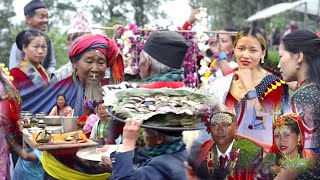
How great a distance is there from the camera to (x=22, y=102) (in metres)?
5.62

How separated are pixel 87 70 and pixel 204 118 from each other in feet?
4.72

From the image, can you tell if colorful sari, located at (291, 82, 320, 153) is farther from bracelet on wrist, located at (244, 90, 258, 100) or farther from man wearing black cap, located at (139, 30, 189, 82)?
man wearing black cap, located at (139, 30, 189, 82)

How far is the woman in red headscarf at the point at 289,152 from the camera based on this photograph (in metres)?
4.35

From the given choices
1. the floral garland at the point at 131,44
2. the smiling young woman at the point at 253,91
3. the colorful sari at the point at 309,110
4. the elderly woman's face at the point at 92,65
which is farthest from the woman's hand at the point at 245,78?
the floral garland at the point at 131,44

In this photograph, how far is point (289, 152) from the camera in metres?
4.44

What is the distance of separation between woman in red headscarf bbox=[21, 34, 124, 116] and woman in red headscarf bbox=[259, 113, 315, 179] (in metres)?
1.35

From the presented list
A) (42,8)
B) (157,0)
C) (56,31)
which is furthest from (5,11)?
(42,8)

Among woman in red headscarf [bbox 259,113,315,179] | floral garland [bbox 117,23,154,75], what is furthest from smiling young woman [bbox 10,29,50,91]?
woman in red headscarf [bbox 259,113,315,179]

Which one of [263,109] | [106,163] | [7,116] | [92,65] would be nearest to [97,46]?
[92,65]

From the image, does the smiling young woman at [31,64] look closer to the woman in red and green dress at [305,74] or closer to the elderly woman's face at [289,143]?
the woman in red and green dress at [305,74]

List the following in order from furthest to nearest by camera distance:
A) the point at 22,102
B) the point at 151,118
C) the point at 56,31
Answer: the point at 56,31
the point at 22,102
the point at 151,118

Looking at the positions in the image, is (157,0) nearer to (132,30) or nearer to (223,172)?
(132,30)

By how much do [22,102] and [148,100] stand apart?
235 centimetres

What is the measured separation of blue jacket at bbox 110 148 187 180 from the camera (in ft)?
11.1
